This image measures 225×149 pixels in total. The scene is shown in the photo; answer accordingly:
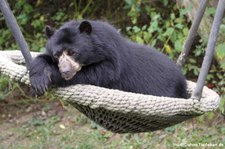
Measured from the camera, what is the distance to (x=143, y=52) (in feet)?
10.7

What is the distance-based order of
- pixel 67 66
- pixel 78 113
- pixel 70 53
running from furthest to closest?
pixel 78 113, pixel 70 53, pixel 67 66

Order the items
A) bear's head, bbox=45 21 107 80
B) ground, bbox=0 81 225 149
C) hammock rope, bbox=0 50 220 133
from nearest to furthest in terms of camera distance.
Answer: hammock rope, bbox=0 50 220 133 → bear's head, bbox=45 21 107 80 → ground, bbox=0 81 225 149

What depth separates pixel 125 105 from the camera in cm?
247

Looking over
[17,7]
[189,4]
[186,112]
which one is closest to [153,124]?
[186,112]

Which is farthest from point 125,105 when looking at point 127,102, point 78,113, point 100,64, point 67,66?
point 78,113

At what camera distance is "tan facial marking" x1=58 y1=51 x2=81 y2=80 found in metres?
2.71

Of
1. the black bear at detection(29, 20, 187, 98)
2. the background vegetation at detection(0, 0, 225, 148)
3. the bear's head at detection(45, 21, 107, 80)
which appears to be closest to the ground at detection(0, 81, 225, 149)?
the background vegetation at detection(0, 0, 225, 148)

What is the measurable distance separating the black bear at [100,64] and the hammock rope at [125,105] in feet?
0.36

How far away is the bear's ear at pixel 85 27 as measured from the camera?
115 inches

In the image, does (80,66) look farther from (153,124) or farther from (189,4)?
(189,4)

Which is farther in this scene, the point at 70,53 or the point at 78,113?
the point at 78,113

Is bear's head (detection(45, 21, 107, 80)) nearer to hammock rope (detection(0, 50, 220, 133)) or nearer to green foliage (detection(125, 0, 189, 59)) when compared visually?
hammock rope (detection(0, 50, 220, 133))

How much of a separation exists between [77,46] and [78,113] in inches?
126

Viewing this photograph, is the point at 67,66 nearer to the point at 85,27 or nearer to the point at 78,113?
the point at 85,27
